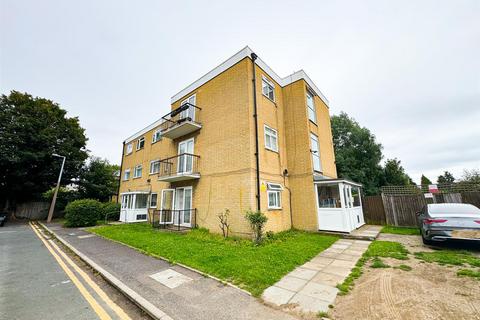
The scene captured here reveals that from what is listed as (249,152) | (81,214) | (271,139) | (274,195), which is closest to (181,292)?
(249,152)

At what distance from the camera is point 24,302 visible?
11.7 ft

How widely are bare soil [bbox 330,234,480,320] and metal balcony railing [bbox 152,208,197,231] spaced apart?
8491mm

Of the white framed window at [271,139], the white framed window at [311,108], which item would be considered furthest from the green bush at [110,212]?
the white framed window at [311,108]

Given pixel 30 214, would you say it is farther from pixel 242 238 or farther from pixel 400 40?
pixel 400 40

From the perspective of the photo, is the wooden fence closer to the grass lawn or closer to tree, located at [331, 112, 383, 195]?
the grass lawn

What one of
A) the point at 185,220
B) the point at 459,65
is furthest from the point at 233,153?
the point at 459,65

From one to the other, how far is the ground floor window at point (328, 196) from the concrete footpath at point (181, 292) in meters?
7.85

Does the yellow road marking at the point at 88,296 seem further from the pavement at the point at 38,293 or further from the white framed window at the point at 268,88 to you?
the white framed window at the point at 268,88

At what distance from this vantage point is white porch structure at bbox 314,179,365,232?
31.2ft

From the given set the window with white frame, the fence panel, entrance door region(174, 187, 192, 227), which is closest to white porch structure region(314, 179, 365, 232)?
the window with white frame

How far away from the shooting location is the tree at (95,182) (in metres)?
25.6

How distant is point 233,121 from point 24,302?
8.91 m

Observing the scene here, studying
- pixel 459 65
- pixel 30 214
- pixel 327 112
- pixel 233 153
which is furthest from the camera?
pixel 30 214

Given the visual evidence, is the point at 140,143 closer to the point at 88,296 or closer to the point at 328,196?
the point at 88,296
